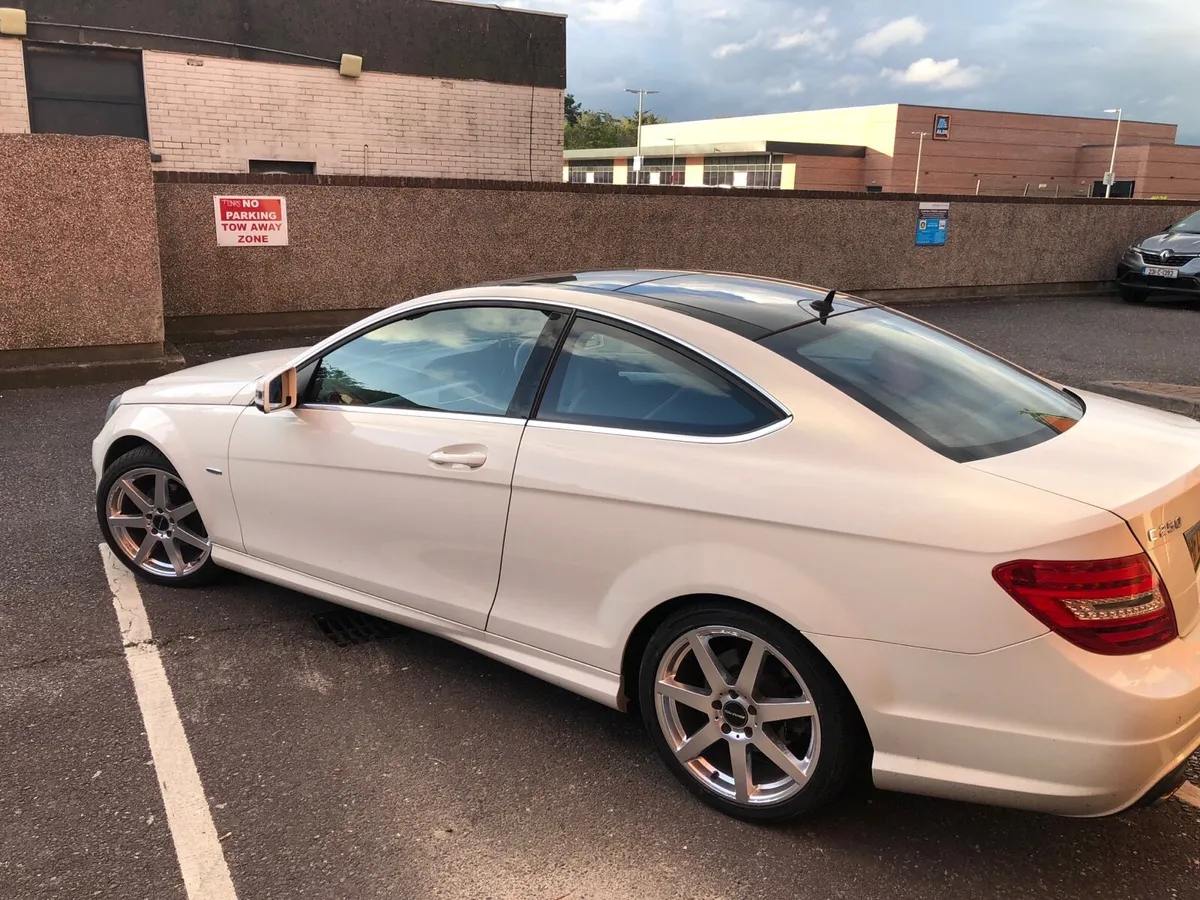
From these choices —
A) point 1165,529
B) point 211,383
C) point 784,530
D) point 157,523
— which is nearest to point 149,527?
point 157,523

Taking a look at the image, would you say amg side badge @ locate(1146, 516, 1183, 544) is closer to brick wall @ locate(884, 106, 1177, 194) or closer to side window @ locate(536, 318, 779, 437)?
side window @ locate(536, 318, 779, 437)

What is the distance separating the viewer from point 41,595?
4.18m

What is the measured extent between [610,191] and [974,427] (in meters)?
9.40

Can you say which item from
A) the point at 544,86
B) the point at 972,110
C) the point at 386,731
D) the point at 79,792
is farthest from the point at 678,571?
the point at 972,110

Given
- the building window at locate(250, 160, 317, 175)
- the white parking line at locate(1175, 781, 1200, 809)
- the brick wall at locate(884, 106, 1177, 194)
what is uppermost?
the brick wall at locate(884, 106, 1177, 194)

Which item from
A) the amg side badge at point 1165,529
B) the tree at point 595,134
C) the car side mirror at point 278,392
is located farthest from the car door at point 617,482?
the tree at point 595,134

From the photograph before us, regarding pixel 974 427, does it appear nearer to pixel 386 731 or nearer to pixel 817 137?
pixel 386 731

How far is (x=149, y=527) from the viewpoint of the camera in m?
4.22

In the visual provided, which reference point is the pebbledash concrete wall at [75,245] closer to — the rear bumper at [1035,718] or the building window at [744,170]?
the rear bumper at [1035,718]

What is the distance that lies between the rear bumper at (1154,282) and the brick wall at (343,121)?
31.7ft

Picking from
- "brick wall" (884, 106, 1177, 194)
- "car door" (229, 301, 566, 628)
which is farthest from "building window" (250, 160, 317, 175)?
"brick wall" (884, 106, 1177, 194)

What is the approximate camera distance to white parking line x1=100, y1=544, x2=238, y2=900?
98.9 inches

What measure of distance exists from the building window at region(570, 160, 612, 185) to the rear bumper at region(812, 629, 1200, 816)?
236 feet

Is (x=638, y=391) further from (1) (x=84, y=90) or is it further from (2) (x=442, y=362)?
(1) (x=84, y=90)
